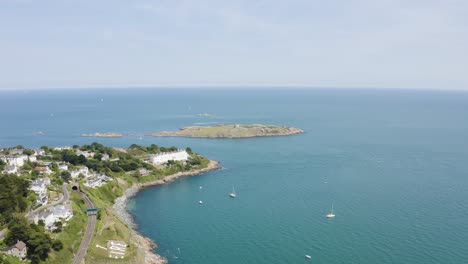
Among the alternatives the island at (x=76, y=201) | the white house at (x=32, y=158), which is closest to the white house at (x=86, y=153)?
the island at (x=76, y=201)

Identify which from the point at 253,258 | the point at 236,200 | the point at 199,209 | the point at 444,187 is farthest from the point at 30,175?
the point at 444,187

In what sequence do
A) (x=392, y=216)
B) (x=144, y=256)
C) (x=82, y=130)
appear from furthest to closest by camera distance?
(x=82, y=130) < (x=392, y=216) < (x=144, y=256)

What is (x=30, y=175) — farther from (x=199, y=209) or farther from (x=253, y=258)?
(x=253, y=258)

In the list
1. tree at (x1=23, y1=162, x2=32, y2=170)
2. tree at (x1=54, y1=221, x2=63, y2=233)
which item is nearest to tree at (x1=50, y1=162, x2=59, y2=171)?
tree at (x1=23, y1=162, x2=32, y2=170)

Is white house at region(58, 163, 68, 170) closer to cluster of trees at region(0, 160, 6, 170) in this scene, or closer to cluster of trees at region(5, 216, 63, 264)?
cluster of trees at region(0, 160, 6, 170)

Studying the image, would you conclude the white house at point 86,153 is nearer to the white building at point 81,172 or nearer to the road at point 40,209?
the white building at point 81,172

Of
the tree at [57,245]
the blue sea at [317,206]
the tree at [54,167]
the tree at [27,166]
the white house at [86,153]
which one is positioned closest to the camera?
the tree at [57,245]

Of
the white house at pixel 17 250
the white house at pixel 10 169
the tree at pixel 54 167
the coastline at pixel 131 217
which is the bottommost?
the coastline at pixel 131 217
